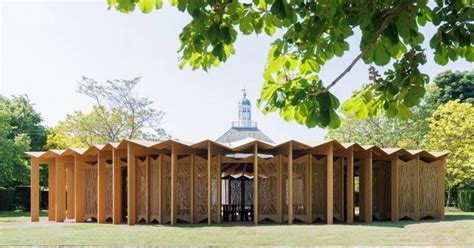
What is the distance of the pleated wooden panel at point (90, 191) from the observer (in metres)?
19.5

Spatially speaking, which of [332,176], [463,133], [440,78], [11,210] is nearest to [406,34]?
[332,176]

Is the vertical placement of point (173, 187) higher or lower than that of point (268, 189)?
higher

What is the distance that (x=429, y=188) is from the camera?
1989cm

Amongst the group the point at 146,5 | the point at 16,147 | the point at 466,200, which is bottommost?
the point at 466,200

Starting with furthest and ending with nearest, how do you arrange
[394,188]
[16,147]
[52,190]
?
[16,147] < [52,190] < [394,188]

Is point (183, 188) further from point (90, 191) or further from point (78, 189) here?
point (78, 189)

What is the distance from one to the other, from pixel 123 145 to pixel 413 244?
934 centimetres

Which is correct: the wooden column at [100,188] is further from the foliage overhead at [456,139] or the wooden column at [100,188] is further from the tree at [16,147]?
the foliage overhead at [456,139]

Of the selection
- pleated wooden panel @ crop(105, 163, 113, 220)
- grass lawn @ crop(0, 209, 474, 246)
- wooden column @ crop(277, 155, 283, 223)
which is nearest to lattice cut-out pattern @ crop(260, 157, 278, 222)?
wooden column @ crop(277, 155, 283, 223)

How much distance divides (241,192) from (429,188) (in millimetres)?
6721

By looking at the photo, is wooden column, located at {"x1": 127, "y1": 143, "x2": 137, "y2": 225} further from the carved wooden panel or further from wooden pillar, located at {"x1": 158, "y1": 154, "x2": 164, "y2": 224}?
the carved wooden panel

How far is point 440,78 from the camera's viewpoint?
128 ft

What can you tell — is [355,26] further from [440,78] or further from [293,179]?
[440,78]

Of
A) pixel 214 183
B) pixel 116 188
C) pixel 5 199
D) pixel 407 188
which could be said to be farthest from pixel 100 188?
pixel 5 199
